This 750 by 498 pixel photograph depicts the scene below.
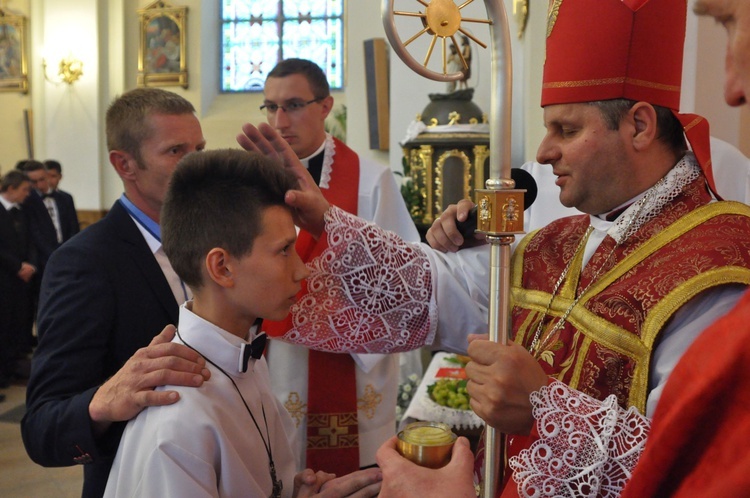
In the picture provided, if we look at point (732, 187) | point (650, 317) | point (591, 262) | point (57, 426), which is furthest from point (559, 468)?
point (732, 187)

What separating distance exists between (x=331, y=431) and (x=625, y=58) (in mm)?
1752

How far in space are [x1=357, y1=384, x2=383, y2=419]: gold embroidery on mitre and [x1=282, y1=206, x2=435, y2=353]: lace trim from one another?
0.95 m

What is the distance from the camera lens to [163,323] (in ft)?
6.26

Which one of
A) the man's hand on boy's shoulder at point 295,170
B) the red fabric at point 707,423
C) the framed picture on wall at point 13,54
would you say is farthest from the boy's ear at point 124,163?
the framed picture on wall at point 13,54

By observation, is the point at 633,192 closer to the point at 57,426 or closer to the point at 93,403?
the point at 93,403

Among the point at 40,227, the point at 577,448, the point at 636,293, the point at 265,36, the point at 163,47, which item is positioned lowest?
the point at 40,227

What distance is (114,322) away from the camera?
183cm

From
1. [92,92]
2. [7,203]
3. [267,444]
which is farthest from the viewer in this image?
[92,92]

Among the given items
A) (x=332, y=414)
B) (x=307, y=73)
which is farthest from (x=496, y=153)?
(x=307, y=73)

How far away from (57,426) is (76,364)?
0.15 metres

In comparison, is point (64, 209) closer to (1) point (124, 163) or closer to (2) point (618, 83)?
(1) point (124, 163)

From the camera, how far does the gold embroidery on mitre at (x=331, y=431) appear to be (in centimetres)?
281

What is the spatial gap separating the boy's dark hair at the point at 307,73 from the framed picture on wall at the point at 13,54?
12.2m

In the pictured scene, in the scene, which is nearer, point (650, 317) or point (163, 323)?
point (650, 317)
